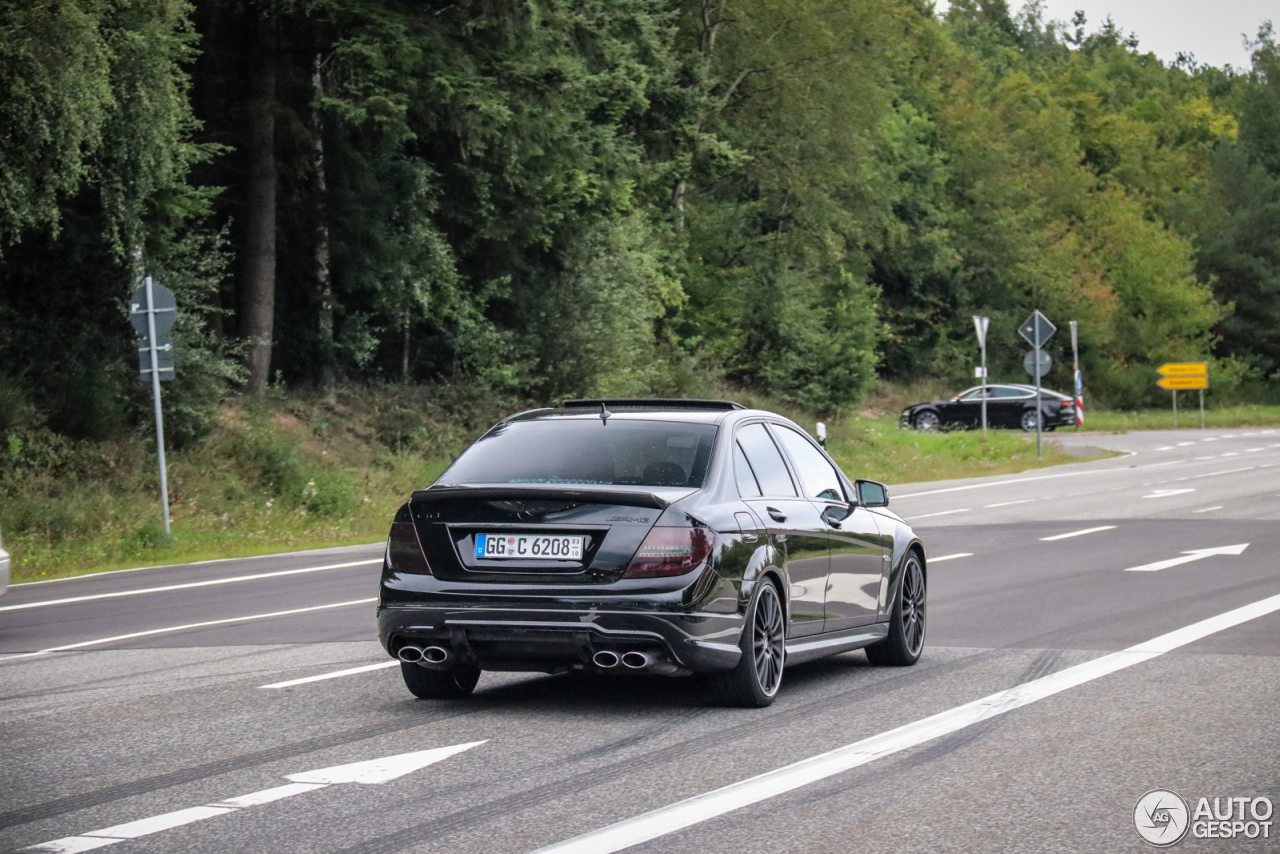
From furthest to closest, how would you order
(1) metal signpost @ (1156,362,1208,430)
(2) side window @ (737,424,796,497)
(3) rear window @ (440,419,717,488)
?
(1) metal signpost @ (1156,362,1208,430) → (2) side window @ (737,424,796,497) → (3) rear window @ (440,419,717,488)

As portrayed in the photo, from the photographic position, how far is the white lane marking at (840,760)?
548 centimetres

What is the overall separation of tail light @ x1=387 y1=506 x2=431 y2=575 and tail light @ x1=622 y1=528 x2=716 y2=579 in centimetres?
103

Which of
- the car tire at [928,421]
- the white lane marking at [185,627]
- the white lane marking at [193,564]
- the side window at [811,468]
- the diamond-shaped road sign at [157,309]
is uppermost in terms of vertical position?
the diamond-shaped road sign at [157,309]

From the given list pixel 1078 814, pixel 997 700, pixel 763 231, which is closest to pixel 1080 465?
pixel 763 231

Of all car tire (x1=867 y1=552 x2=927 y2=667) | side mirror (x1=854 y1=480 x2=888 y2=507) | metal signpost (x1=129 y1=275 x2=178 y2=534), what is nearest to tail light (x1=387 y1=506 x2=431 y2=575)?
Answer: side mirror (x1=854 y1=480 x2=888 y2=507)

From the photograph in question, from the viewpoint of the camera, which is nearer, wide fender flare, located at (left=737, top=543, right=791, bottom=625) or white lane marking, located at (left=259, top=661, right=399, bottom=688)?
wide fender flare, located at (left=737, top=543, right=791, bottom=625)

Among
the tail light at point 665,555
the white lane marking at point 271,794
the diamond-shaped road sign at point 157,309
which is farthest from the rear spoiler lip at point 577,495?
the diamond-shaped road sign at point 157,309

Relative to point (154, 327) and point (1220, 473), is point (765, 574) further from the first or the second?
point (1220, 473)

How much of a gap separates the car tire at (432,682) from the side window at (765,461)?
1748 millimetres

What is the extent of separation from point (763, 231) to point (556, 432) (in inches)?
1580

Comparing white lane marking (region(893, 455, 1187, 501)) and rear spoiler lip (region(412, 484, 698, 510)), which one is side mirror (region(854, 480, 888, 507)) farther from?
white lane marking (region(893, 455, 1187, 501))
